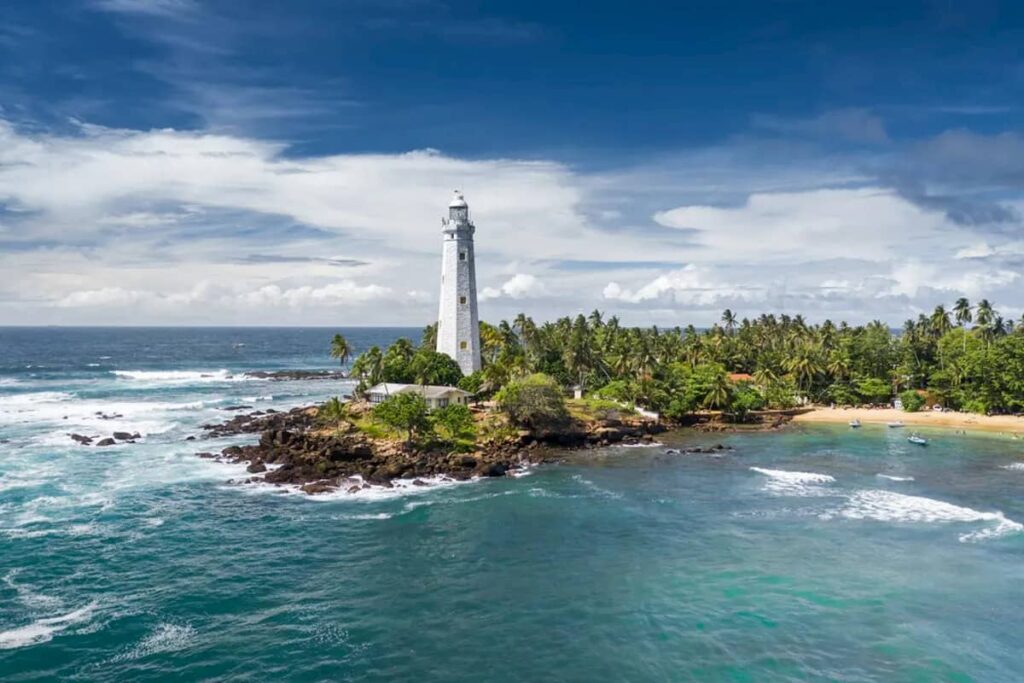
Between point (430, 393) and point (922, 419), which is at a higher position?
point (430, 393)

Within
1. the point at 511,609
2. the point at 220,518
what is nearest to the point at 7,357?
the point at 220,518

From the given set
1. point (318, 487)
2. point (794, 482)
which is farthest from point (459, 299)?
point (794, 482)

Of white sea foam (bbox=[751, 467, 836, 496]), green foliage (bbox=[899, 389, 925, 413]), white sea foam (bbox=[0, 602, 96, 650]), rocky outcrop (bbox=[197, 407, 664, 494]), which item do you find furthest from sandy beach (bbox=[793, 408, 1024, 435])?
white sea foam (bbox=[0, 602, 96, 650])

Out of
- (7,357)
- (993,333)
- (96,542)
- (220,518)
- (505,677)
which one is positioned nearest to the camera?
(505,677)

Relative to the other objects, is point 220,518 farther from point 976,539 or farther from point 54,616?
point 976,539

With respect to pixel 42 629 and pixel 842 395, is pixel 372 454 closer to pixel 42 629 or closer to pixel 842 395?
pixel 42 629

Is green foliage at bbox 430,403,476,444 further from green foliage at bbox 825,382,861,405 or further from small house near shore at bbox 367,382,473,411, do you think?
green foliage at bbox 825,382,861,405
